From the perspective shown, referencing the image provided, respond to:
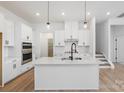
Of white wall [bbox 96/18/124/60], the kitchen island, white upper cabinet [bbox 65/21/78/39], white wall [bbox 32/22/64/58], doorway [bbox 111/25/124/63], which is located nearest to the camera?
the kitchen island

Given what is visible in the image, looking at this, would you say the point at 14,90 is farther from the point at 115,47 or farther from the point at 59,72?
the point at 115,47

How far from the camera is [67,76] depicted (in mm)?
3809

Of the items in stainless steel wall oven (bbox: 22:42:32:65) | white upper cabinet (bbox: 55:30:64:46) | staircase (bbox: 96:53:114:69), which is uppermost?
white upper cabinet (bbox: 55:30:64:46)

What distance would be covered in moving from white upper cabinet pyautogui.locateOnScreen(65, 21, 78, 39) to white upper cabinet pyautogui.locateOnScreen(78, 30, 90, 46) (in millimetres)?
310

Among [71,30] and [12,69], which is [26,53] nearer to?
[12,69]

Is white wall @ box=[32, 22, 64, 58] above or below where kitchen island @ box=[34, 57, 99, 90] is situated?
above

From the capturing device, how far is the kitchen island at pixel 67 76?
12.4 feet

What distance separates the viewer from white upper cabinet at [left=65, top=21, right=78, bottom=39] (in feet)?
25.1

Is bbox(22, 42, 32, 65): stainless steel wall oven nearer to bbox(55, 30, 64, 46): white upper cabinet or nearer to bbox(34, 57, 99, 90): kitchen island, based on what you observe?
bbox(55, 30, 64, 46): white upper cabinet

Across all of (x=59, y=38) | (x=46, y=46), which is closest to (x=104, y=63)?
(x=59, y=38)

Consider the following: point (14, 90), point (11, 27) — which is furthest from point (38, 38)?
point (14, 90)

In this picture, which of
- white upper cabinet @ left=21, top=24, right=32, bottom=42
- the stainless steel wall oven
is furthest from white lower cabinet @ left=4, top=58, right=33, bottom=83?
white upper cabinet @ left=21, top=24, right=32, bottom=42

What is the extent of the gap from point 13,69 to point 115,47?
24.7 ft

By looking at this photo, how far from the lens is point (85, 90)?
3771 millimetres
